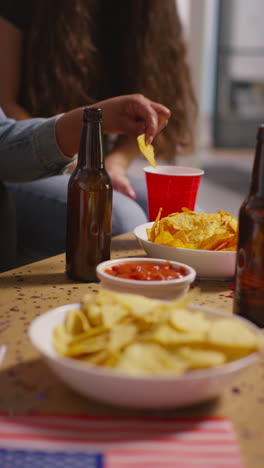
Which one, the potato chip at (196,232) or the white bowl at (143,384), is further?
the potato chip at (196,232)

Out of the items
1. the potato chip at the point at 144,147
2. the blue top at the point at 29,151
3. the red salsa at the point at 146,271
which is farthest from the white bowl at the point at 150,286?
the blue top at the point at 29,151

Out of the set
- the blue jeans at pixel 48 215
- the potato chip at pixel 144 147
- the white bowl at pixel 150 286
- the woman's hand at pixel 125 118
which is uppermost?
the woman's hand at pixel 125 118

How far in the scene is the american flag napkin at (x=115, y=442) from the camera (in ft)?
1.70

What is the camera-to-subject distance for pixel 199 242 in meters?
1.09

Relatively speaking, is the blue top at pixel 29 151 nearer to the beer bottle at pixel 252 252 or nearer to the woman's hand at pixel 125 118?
the woman's hand at pixel 125 118

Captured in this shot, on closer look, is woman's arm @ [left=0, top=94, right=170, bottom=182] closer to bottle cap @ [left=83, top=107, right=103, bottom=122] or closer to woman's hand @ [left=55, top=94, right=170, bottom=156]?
woman's hand @ [left=55, top=94, right=170, bottom=156]

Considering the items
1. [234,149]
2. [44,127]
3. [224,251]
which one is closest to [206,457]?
[224,251]

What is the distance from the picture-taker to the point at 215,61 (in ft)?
27.5

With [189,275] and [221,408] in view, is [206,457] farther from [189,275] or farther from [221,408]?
[189,275]

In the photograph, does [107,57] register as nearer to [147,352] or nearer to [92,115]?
[92,115]

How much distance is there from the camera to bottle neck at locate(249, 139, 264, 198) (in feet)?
2.51

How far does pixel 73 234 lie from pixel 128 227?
24.9 inches

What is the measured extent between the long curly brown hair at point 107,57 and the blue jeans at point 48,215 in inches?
20.1

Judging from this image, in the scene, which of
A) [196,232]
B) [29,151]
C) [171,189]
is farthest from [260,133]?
[29,151]
